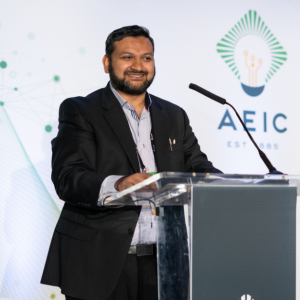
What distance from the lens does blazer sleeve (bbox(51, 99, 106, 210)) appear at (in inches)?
57.6

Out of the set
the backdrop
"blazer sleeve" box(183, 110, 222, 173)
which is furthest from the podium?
the backdrop

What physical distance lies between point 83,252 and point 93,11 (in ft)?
5.98

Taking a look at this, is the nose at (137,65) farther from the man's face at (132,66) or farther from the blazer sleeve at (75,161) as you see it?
the blazer sleeve at (75,161)

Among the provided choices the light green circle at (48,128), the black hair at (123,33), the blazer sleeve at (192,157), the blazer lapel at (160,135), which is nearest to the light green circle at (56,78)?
the light green circle at (48,128)

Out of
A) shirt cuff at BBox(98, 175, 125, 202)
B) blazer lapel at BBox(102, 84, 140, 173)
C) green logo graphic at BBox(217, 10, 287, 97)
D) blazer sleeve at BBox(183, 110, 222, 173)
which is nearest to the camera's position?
shirt cuff at BBox(98, 175, 125, 202)

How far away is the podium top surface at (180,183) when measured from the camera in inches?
44.6

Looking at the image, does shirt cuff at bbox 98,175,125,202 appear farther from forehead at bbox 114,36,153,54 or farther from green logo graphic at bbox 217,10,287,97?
green logo graphic at bbox 217,10,287,97

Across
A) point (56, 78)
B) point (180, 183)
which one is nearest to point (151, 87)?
point (56, 78)

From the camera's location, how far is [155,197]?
1.34m

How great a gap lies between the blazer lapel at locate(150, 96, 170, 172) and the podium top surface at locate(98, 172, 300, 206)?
554mm

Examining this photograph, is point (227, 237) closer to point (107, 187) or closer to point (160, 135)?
point (107, 187)

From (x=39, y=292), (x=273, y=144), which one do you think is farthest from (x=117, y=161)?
(x=273, y=144)

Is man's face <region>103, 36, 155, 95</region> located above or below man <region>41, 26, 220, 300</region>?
above

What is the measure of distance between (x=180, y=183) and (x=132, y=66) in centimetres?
114
